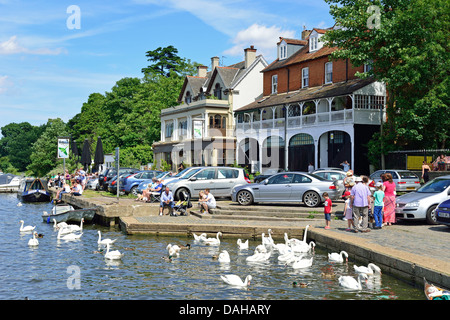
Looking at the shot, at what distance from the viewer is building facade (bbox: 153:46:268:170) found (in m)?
53.4

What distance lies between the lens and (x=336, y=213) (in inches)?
818

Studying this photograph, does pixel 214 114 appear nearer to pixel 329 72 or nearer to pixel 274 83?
pixel 274 83

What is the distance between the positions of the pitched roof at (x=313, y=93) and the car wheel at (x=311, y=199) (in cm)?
1691

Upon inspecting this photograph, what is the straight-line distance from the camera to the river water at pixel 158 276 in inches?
416

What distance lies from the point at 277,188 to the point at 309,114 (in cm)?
2058

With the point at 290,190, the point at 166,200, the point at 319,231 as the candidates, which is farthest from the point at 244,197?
the point at 319,231

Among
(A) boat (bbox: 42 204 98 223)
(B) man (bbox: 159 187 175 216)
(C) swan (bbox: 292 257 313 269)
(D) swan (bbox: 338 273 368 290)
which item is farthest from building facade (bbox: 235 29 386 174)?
(D) swan (bbox: 338 273 368 290)

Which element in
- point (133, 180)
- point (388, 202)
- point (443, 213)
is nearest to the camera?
point (443, 213)

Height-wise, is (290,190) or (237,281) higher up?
(290,190)

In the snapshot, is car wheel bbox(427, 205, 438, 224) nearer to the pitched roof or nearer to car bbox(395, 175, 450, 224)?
car bbox(395, 175, 450, 224)

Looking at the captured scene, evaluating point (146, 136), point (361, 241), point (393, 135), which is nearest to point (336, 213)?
point (361, 241)

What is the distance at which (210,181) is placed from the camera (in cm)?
2559
